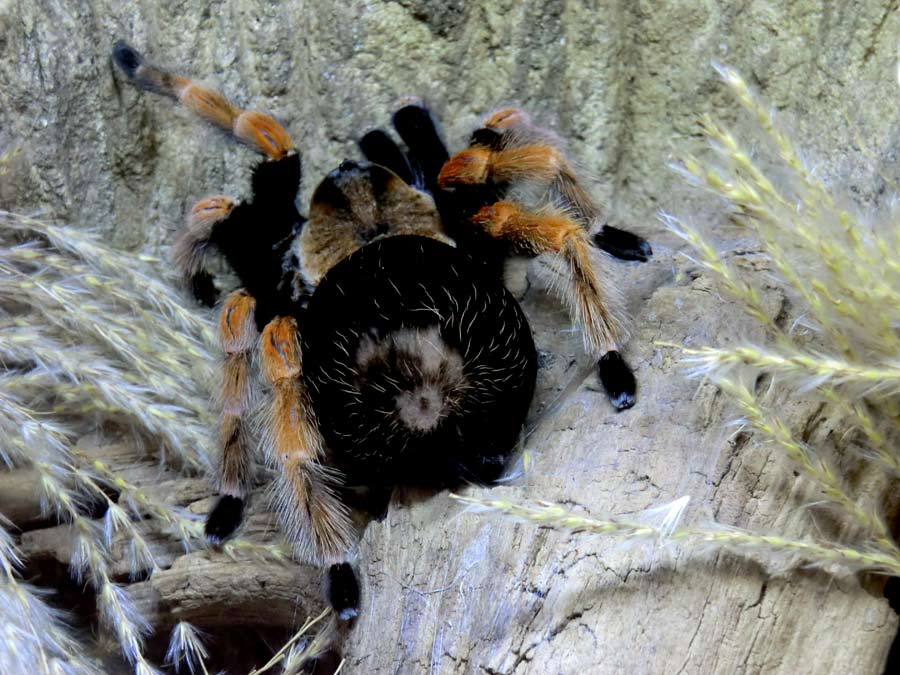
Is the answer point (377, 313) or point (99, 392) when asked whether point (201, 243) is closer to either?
point (99, 392)

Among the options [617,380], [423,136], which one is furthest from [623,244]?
[423,136]

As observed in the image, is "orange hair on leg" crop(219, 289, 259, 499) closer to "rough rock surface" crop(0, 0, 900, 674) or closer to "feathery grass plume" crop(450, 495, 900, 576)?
"rough rock surface" crop(0, 0, 900, 674)

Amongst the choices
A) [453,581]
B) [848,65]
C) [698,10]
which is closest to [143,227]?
[453,581]

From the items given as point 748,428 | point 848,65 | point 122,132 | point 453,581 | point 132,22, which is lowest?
point 453,581

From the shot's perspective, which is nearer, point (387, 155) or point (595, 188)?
point (387, 155)

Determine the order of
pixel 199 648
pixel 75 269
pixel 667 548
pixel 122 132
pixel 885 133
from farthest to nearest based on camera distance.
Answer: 1. pixel 122 132
2. pixel 885 133
3. pixel 75 269
4. pixel 199 648
5. pixel 667 548

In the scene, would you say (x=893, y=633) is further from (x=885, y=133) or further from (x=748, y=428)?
(x=885, y=133)

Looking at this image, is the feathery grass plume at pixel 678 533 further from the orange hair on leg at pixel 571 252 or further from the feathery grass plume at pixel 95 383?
the feathery grass plume at pixel 95 383

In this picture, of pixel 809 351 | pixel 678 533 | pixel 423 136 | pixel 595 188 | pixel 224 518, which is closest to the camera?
pixel 678 533
